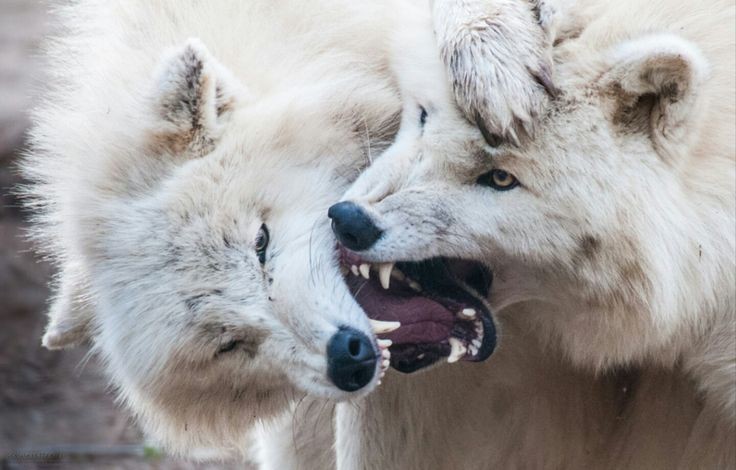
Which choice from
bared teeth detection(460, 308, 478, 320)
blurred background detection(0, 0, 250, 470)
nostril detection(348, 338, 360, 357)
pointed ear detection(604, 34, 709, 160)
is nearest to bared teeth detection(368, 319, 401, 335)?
nostril detection(348, 338, 360, 357)

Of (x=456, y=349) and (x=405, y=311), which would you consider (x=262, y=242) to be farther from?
(x=456, y=349)

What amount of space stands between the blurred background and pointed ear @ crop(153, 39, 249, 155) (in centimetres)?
357

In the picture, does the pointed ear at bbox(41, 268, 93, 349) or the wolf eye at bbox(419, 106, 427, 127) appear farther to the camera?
the pointed ear at bbox(41, 268, 93, 349)

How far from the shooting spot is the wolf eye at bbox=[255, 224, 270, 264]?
14.1 ft

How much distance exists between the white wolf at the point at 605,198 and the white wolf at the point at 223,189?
0.18 m

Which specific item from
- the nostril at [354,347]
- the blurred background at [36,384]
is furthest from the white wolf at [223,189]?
the blurred background at [36,384]

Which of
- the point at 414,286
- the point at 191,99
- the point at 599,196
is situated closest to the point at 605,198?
the point at 599,196

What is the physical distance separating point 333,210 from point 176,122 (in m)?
0.71

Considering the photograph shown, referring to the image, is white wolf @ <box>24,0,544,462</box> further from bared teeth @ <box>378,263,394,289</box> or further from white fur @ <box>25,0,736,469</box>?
bared teeth @ <box>378,263,394,289</box>

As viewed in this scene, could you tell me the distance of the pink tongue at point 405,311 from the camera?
4.26 meters

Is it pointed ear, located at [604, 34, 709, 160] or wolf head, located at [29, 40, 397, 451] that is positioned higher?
pointed ear, located at [604, 34, 709, 160]

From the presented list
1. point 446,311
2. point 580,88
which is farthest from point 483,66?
point 446,311

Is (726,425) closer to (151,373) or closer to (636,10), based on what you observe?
(636,10)

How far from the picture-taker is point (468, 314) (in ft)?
14.0
